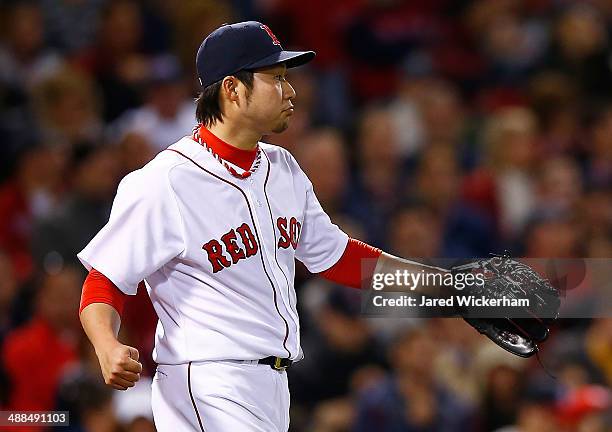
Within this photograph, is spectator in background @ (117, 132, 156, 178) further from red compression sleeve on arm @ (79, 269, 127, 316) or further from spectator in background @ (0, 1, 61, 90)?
red compression sleeve on arm @ (79, 269, 127, 316)

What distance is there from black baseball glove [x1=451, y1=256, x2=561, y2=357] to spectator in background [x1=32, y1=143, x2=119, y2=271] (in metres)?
2.81

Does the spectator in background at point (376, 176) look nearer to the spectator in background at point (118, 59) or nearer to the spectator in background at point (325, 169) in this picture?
the spectator in background at point (325, 169)

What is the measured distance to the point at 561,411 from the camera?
5.58 meters

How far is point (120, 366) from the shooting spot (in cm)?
288

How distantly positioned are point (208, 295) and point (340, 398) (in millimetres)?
2784

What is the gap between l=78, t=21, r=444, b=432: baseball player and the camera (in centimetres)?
312

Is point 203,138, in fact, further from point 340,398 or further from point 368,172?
point 368,172

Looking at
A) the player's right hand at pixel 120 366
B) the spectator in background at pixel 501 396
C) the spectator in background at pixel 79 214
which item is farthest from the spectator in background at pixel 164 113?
the player's right hand at pixel 120 366

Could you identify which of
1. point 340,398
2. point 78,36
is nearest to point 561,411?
point 340,398

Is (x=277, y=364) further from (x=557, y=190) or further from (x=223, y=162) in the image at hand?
(x=557, y=190)

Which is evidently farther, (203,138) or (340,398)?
(340,398)

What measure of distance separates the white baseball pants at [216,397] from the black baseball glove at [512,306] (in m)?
0.66

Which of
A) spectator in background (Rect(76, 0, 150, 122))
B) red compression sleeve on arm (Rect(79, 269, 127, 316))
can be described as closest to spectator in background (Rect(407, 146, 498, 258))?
spectator in background (Rect(76, 0, 150, 122))

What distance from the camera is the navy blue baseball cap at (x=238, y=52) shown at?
10.6 ft
